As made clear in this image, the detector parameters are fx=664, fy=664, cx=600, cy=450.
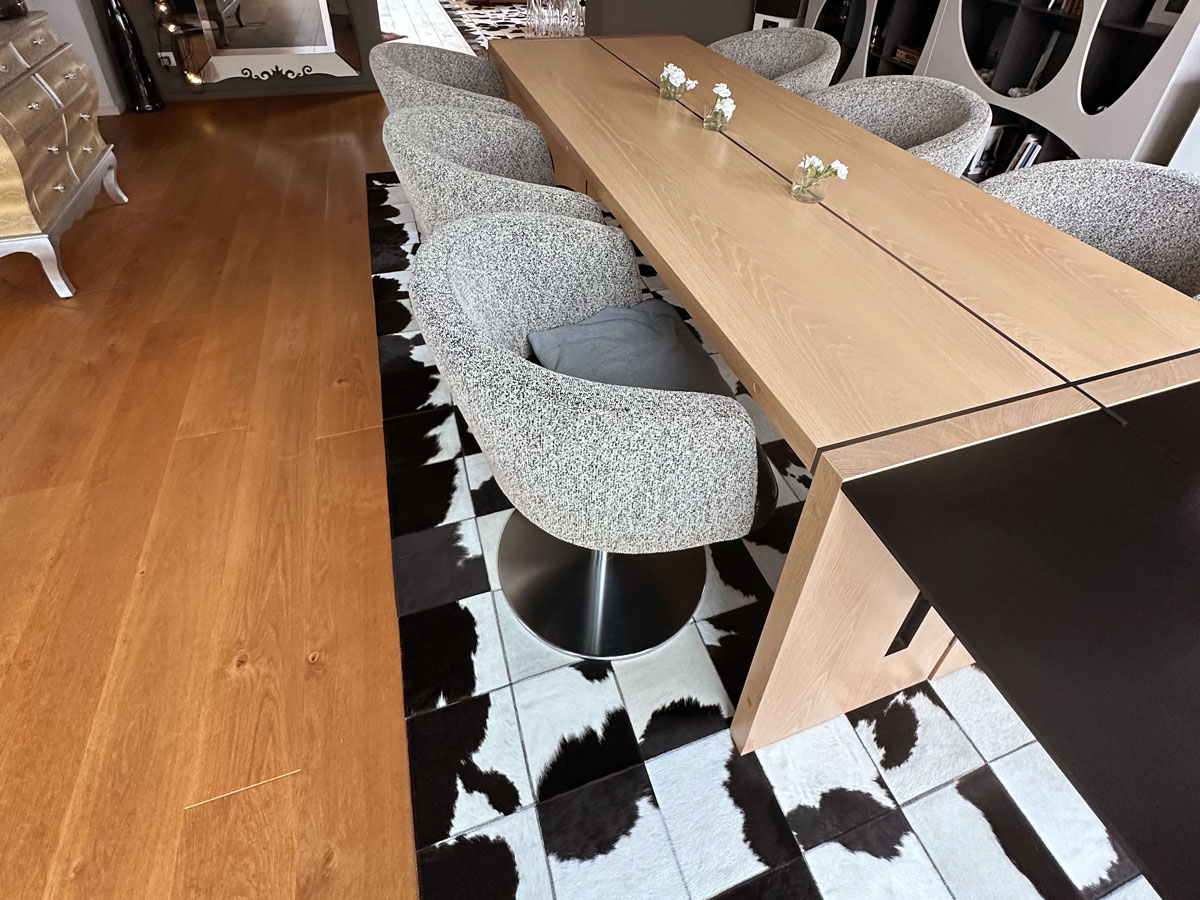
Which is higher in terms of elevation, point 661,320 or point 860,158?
point 860,158

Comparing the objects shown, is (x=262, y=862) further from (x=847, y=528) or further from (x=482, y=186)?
(x=482, y=186)

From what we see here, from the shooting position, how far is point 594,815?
113cm

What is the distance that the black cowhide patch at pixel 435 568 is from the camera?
4.77ft

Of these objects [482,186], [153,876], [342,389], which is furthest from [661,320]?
[153,876]

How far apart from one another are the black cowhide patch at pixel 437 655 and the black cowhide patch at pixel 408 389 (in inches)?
28.2

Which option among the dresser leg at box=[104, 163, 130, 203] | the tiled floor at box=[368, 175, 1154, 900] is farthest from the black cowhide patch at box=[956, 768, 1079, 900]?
the dresser leg at box=[104, 163, 130, 203]

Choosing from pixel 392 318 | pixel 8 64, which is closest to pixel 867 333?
pixel 392 318

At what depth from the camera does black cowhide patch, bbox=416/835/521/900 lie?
3.41ft

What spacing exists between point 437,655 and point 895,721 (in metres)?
0.90

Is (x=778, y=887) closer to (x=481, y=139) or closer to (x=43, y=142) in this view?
(x=481, y=139)

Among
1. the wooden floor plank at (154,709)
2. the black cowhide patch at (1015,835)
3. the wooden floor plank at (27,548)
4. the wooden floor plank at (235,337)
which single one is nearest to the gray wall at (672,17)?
the wooden floor plank at (235,337)

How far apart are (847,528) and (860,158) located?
1208mm

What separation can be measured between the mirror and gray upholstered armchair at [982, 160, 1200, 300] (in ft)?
13.9

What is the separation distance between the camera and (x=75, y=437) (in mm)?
1772
